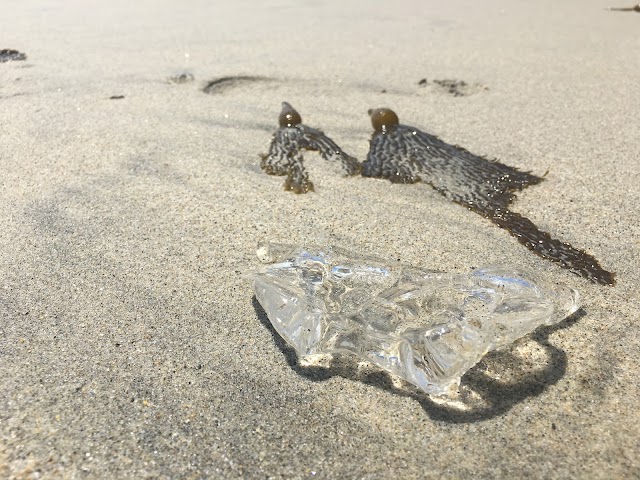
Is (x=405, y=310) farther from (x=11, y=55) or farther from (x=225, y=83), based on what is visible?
(x=11, y=55)

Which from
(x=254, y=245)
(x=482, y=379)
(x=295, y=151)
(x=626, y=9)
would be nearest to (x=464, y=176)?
(x=295, y=151)

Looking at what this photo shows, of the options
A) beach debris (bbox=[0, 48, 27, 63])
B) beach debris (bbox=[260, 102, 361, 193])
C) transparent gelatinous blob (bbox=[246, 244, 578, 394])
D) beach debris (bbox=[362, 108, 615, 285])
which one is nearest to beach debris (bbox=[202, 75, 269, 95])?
beach debris (bbox=[260, 102, 361, 193])

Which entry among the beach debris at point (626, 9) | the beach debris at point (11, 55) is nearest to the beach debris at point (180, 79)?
the beach debris at point (11, 55)

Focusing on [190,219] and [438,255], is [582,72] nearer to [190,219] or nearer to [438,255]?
[438,255]

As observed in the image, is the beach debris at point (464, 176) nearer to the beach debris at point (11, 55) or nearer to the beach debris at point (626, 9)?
the beach debris at point (11, 55)

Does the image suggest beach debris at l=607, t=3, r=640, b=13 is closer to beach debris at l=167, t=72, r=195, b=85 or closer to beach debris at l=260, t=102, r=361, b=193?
beach debris at l=260, t=102, r=361, b=193

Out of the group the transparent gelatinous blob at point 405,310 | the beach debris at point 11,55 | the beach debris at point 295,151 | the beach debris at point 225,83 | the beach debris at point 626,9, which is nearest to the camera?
the transparent gelatinous blob at point 405,310

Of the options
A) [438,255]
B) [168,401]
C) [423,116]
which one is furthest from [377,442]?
[423,116]
